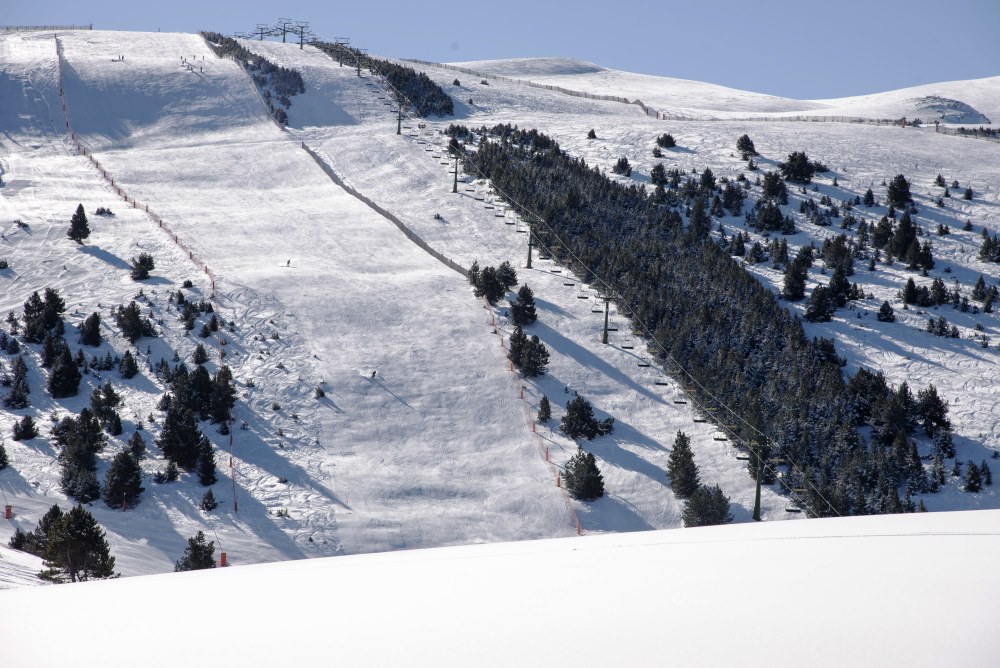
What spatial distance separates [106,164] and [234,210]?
11.5 metres

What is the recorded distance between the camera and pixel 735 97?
9669cm

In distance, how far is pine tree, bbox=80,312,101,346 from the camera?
2750 centimetres

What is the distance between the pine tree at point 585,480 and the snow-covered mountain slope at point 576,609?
16.3m

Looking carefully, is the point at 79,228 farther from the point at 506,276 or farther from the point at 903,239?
the point at 903,239

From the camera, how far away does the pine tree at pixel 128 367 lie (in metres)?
26.0

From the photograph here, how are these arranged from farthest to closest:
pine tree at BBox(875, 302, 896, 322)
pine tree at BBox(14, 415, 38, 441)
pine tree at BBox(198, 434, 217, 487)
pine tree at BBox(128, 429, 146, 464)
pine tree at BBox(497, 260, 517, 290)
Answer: pine tree at BBox(497, 260, 517, 290), pine tree at BBox(875, 302, 896, 322), pine tree at BBox(14, 415, 38, 441), pine tree at BBox(128, 429, 146, 464), pine tree at BBox(198, 434, 217, 487)

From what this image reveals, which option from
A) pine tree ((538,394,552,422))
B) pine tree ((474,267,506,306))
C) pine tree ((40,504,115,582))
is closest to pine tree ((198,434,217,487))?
pine tree ((40,504,115,582))

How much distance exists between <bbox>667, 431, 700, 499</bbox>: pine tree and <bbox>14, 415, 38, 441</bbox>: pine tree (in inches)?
628

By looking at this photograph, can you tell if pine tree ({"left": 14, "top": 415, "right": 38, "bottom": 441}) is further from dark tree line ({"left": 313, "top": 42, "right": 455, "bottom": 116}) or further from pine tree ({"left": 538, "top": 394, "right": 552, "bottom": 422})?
dark tree line ({"left": 313, "top": 42, "right": 455, "bottom": 116})

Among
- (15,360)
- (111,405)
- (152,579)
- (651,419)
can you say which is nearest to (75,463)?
(111,405)

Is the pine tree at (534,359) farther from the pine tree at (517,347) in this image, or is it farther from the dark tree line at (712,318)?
the dark tree line at (712,318)

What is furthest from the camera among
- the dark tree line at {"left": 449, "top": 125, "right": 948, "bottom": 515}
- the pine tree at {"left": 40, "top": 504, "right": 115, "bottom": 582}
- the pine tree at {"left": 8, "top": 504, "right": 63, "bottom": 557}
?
the dark tree line at {"left": 449, "top": 125, "right": 948, "bottom": 515}

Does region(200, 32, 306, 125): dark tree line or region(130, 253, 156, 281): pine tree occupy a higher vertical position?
region(200, 32, 306, 125): dark tree line

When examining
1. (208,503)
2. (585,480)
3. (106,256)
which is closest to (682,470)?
(585,480)
